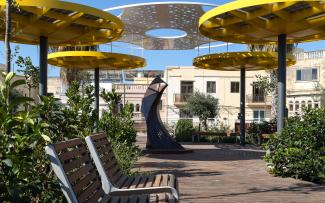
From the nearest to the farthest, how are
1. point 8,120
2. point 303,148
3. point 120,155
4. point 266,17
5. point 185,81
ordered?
1. point 8,120
2. point 120,155
3. point 303,148
4. point 266,17
5. point 185,81

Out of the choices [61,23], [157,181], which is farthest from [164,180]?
[61,23]

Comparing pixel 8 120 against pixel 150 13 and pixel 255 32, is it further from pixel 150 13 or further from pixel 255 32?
pixel 150 13

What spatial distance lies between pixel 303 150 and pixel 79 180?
700 centimetres

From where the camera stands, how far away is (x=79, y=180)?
385 cm

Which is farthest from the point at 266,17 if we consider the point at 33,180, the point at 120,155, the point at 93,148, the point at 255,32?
the point at 33,180

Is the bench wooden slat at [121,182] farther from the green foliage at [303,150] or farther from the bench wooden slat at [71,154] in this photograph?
the green foliage at [303,150]

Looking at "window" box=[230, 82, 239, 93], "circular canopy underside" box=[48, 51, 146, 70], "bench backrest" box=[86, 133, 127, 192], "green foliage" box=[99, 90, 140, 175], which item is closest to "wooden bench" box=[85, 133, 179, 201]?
"bench backrest" box=[86, 133, 127, 192]

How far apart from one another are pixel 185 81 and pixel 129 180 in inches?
1741

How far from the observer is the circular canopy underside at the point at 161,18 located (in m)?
20.5

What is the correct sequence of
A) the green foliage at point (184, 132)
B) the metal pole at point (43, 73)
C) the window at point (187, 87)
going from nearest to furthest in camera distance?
the metal pole at point (43, 73), the green foliage at point (184, 132), the window at point (187, 87)

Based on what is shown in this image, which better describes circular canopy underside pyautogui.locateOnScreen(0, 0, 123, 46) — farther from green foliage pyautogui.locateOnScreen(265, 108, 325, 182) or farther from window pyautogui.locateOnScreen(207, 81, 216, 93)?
window pyautogui.locateOnScreen(207, 81, 216, 93)

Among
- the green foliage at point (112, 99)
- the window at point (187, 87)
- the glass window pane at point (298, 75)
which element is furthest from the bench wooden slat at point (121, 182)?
the window at point (187, 87)

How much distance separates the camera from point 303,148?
982 cm

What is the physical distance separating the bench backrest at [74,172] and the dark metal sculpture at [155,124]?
1235 centimetres
